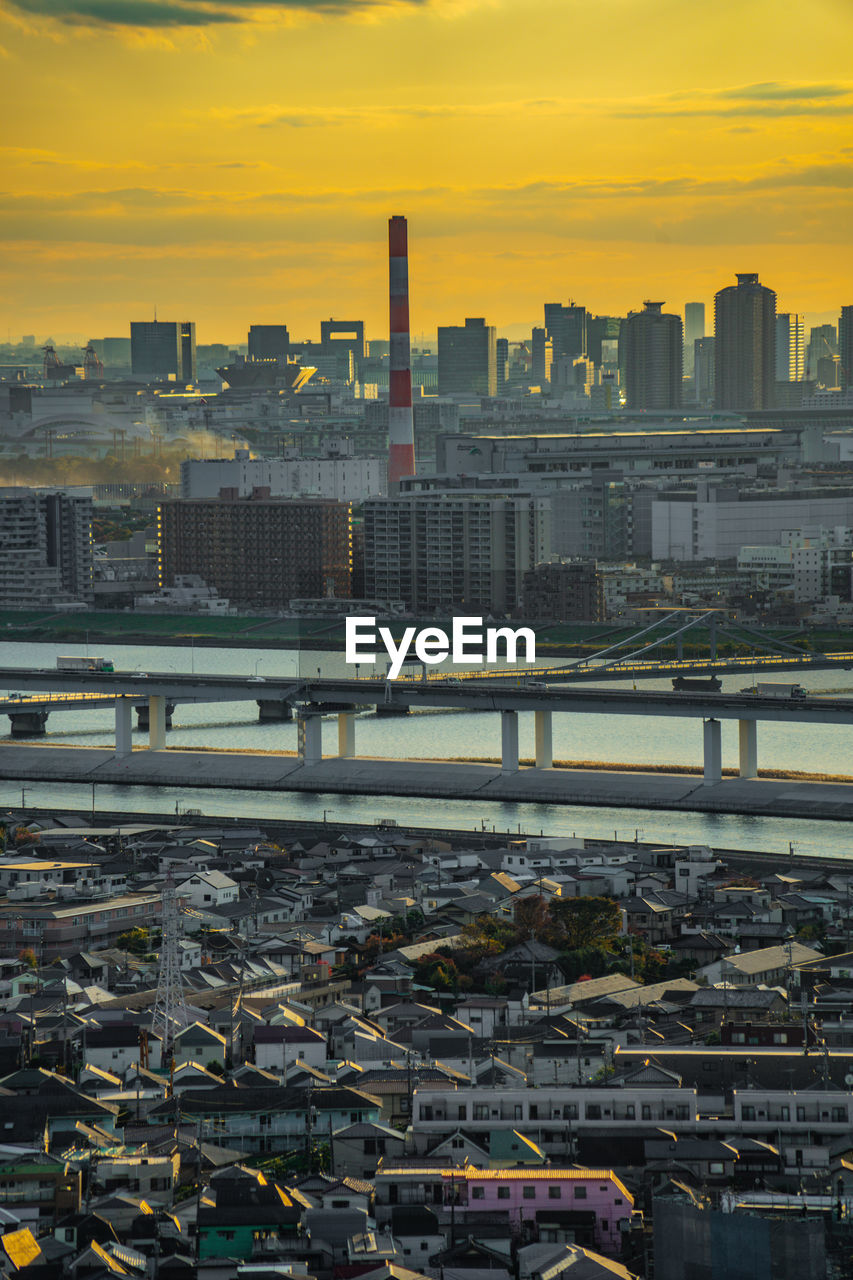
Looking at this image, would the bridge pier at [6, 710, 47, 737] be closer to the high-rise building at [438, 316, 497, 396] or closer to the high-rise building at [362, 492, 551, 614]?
the high-rise building at [362, 492, 551, 614]

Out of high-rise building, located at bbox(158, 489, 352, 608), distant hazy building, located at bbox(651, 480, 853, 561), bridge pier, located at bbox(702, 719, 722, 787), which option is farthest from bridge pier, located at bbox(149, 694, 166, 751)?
distant hazy building, located at bbox(651, 480, 853, 561)

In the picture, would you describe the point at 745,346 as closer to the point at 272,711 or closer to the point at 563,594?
the point at 563,594

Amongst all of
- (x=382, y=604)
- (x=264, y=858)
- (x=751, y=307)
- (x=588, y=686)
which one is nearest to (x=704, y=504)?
(x=382, y=604)

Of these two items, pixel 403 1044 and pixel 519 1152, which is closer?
pixel 519 1152

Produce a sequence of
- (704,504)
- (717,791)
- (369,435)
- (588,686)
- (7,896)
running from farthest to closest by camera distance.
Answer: (369,435) → (704,504) → (588,686) → (717,791) → (7,896)

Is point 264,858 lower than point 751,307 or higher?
lower

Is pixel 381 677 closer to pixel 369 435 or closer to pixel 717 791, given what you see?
pixel 717 791
